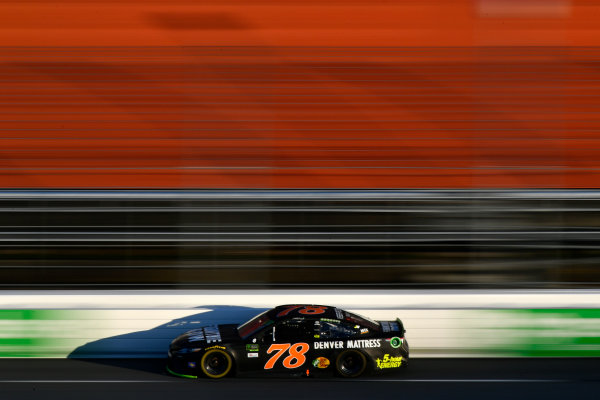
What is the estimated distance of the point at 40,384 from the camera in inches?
370

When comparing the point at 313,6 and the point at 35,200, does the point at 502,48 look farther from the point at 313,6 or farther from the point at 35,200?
the point at 35,200

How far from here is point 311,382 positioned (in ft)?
31.0

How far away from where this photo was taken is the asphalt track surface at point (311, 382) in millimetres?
8906

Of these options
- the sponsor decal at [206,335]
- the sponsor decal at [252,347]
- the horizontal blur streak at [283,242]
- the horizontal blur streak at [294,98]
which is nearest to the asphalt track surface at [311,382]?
the sponsor decal at [252,347]

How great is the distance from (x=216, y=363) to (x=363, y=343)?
1938 mm

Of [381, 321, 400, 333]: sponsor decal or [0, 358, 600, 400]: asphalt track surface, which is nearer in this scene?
[0, 358, 600, 400]: asphalt track surface

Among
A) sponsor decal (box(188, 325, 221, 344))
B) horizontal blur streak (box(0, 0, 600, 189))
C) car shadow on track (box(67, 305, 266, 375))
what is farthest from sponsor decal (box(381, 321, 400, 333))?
car shadow on track (box(67, 305, 266, 375))

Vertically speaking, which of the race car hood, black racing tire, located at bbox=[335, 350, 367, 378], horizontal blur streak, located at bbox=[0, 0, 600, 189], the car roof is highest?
horizontal blur streak, located at bbox=[0, 0, 600, 189]

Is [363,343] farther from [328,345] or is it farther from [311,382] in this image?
[311,382]

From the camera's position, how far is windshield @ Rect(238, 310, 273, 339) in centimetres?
970

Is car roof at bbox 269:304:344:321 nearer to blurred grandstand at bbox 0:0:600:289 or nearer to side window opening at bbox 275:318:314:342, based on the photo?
side window opening at bbox 275:318:314:342

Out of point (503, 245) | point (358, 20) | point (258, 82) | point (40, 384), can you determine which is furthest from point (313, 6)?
point (40, 384)

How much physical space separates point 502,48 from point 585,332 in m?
4.71

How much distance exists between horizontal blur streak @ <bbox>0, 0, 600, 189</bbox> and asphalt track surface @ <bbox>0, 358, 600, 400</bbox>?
2995 millimetres
